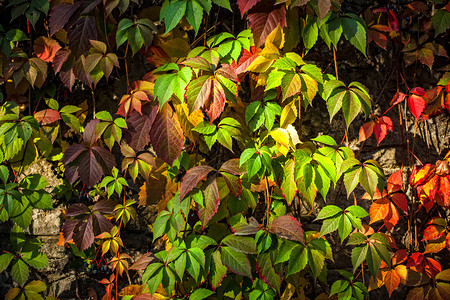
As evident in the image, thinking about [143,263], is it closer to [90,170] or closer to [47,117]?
[90,170]

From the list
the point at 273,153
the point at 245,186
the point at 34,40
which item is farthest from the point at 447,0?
the point at 34,40

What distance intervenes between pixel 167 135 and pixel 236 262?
20.0 inches

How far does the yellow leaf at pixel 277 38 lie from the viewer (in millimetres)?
1320

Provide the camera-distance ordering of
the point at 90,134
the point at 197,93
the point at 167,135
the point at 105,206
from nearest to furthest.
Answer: the point at 197,93, the point at 167,135, the point at 90,134, the point at 105,206

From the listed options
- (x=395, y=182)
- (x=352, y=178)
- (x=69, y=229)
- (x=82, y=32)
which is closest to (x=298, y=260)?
(x=352, y=178)

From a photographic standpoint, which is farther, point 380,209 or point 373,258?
point 380,209

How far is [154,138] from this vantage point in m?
1.31

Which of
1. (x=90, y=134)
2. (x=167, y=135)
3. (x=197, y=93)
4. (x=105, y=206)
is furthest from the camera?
(x=105, y=206)

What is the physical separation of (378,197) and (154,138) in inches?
36.6

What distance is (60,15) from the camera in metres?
1.40

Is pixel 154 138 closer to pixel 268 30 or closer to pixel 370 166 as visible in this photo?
pixel 268 30

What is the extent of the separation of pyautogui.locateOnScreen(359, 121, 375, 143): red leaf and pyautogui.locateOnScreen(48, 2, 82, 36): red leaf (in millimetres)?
1241

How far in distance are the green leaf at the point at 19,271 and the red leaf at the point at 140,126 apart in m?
0.74

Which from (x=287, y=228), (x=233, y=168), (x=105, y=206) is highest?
(x=233, y=168)
